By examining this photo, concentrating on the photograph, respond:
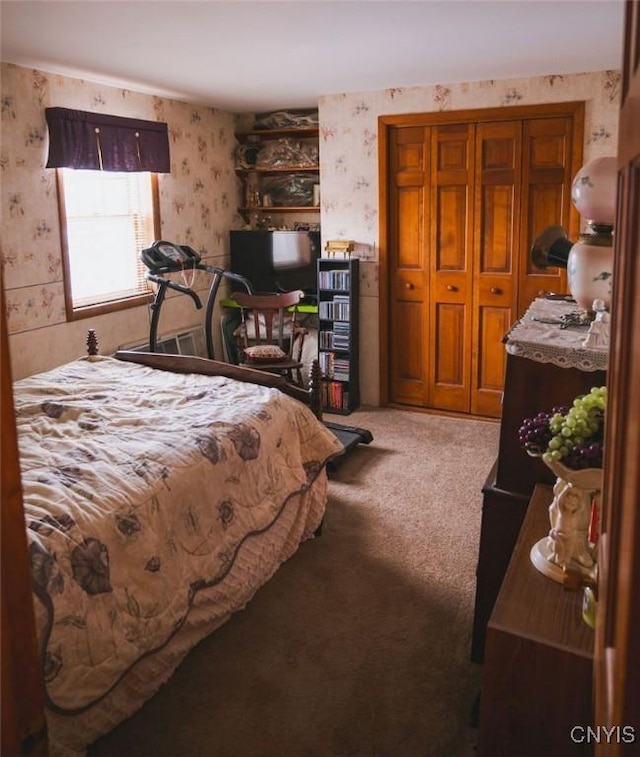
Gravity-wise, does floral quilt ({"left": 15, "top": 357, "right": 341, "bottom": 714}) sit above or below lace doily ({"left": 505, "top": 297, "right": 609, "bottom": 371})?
below

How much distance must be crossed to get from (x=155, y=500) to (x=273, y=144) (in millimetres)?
4180

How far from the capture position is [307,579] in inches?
118

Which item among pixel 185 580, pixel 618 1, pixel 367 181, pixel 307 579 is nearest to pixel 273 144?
pixel 367 181

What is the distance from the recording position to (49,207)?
4.16m

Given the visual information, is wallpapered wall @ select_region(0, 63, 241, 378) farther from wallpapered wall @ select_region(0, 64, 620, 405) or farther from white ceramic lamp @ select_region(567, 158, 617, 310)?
white ceramic lamp @ select_region(567, 158, 617, 310)

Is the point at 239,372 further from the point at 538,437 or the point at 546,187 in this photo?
the point at 546,187

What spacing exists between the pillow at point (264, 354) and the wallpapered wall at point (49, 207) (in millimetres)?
883

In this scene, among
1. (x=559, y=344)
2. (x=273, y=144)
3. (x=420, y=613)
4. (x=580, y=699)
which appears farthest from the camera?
(x=273, y=144)

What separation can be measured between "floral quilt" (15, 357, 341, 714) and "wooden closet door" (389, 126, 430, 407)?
84.3 inches

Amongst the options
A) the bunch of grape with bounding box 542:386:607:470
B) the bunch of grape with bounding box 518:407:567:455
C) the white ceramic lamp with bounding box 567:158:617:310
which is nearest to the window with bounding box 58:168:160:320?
the white ceramic lamp with bounding box 567:158:617:310

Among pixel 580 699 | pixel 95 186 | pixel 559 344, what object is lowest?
pixel 580 699

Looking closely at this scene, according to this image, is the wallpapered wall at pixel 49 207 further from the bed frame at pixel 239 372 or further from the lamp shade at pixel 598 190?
the lamp shade at pixel 598 190

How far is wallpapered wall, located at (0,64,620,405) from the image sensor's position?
398 cm

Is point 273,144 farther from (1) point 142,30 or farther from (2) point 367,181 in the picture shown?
(1) point 142,30
